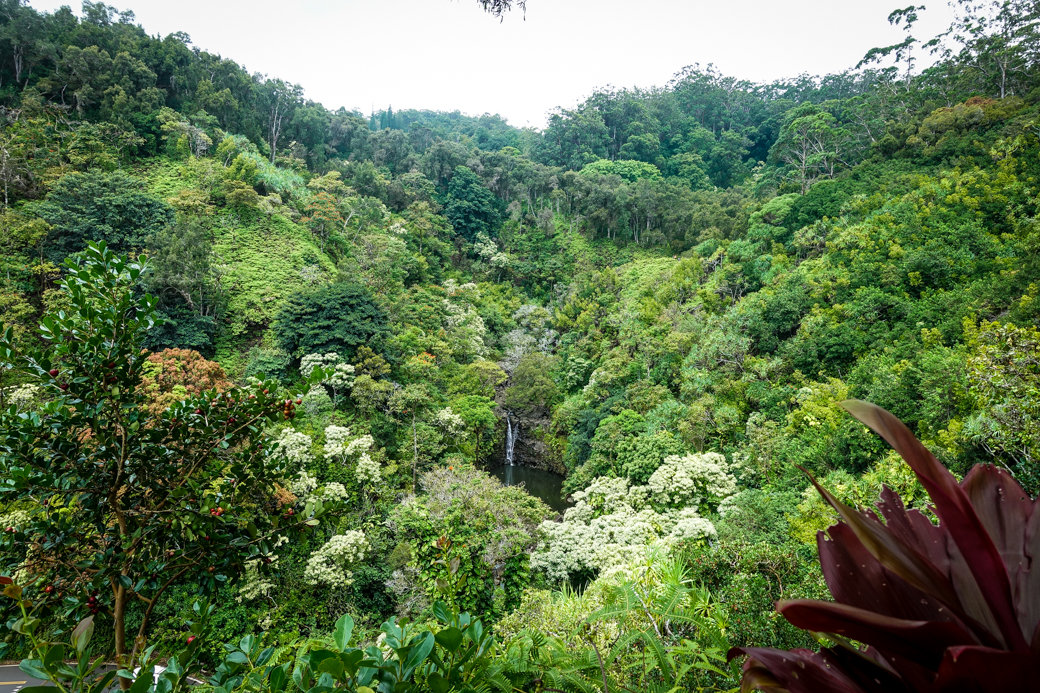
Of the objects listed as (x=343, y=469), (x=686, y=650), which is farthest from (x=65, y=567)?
(x=343, y=469)

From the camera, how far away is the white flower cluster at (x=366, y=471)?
777 centimetres

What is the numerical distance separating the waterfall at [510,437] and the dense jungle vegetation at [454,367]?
1.02ft

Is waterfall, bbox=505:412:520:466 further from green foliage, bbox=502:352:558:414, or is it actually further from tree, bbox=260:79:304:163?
tree, bbox=260:79:304:163

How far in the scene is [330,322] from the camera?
1040cm

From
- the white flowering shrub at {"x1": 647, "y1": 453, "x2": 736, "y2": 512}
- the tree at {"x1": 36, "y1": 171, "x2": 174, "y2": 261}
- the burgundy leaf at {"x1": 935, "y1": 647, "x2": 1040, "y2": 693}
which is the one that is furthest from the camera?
the tree at {"x1": 36, "y1": 171, "x2": 174, "y2": 261}

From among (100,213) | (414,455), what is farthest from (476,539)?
(100,213)

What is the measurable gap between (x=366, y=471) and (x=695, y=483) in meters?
5.48

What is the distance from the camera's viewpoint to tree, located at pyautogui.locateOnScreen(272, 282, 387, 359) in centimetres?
1034

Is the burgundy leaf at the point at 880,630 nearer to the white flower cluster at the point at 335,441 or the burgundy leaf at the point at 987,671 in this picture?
the burgundy leaf at the point at 987,671

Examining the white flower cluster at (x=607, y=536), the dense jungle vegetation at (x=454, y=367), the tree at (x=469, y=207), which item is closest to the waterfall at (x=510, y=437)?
the dense jungle vegetation at (x=454, y=367)

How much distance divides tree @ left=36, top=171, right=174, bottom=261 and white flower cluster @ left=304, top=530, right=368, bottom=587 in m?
8.89

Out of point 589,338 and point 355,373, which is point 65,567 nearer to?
point 355,373

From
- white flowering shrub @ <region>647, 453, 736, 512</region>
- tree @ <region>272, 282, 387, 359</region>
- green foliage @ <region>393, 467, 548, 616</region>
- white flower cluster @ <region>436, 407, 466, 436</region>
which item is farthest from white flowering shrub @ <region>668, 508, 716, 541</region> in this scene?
tree @ <region>272, 282, 387, 359</region>

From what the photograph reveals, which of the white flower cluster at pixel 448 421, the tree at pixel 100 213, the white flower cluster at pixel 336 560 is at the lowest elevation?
the white flower cluster at pixel 336 560
